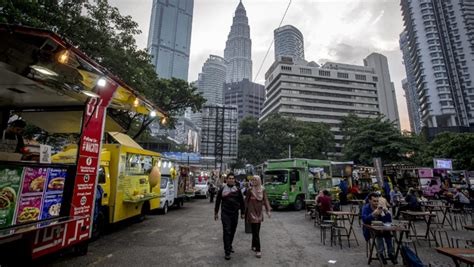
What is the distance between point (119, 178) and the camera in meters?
7.02

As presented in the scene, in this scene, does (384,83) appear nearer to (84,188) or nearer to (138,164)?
(138,164)

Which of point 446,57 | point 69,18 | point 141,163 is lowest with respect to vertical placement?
point 141,163

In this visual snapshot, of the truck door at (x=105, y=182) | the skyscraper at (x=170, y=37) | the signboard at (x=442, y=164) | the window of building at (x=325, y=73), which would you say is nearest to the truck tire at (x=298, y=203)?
the truck door at (x=105, y=182)

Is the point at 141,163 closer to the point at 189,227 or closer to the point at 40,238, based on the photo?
the point at 189,227

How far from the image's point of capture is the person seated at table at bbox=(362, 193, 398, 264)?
15.4 feet

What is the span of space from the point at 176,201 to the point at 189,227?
6.20m

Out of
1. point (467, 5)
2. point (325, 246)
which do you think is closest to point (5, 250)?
point (325, 246)

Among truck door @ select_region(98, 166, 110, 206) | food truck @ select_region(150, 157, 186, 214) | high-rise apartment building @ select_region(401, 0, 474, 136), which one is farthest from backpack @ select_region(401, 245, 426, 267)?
high-rise apartment building @ select_region(401, 0, 474, 136)

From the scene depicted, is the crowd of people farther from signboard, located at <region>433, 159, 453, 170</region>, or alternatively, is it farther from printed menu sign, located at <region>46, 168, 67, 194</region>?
signboard, located at <region>433, 159, 453, 170</region>

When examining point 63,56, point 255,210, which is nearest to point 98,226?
point 255,210

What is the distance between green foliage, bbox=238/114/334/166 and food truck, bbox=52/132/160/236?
98.1 ft

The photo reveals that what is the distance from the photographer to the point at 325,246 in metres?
6.04

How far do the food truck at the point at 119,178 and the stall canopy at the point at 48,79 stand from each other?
1.39 metres

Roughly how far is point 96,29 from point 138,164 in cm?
774
